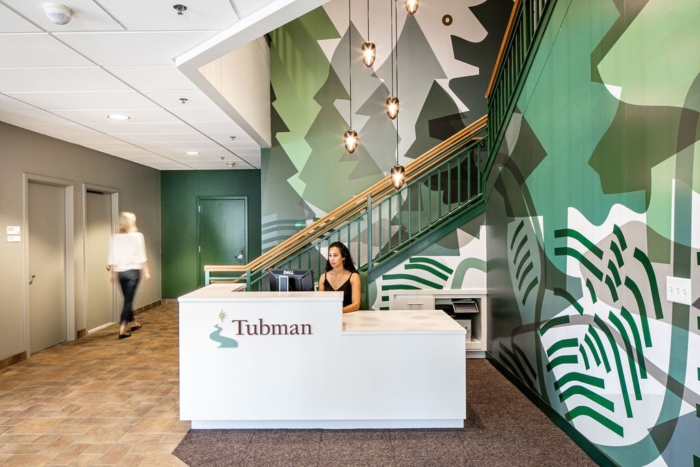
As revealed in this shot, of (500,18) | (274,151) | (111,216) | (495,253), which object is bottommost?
(495,253)

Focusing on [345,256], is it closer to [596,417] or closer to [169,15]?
[596,417]

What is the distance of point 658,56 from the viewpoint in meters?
2.46

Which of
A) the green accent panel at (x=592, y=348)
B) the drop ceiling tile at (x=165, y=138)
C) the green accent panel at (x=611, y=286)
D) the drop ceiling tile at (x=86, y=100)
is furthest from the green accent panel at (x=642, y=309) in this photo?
the drop ceiling tile at (x=165, y=138)

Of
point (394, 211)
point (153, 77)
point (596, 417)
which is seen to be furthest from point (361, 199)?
point (596, 417)

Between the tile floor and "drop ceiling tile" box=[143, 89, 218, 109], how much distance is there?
2837mm

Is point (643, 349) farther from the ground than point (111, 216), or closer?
closer

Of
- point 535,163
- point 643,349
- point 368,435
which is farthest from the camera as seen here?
point 535,163

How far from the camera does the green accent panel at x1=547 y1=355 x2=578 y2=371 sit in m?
3.41

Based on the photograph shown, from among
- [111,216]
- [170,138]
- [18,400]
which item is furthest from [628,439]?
[111,216]

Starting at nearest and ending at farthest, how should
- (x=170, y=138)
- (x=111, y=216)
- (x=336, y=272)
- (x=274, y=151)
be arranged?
(x=336, y=272)
(x=170, y=138)
(x=274, y=151)
(x=111, y=216)

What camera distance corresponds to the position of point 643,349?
2605mm

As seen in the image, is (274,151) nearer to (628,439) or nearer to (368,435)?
(368,435)

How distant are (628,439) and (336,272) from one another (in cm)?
289

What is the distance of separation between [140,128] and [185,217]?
14.3 feet
